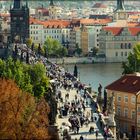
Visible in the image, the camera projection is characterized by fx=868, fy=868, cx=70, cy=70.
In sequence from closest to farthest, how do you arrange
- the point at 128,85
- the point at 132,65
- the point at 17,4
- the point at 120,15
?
the point at 128,85
the point at 132,65
the point at 17,4
the point at 120,15

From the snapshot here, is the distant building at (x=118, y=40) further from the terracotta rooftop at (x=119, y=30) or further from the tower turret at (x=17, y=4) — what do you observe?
the tower turret at (x=17, y=4)

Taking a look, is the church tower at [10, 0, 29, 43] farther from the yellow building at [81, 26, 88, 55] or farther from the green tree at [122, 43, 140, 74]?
the green tree at [122, 43, 140, 74]

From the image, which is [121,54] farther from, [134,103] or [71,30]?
[134,103]

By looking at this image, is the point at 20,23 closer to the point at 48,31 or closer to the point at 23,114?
the point at 48,31

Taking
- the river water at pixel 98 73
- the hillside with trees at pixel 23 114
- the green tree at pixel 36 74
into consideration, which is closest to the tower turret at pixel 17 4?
the river water at pixel 98 73

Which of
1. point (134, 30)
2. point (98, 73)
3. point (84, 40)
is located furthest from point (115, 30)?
point (98, 73)

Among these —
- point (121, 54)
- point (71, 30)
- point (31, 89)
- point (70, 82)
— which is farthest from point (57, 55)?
point (31, 89)
